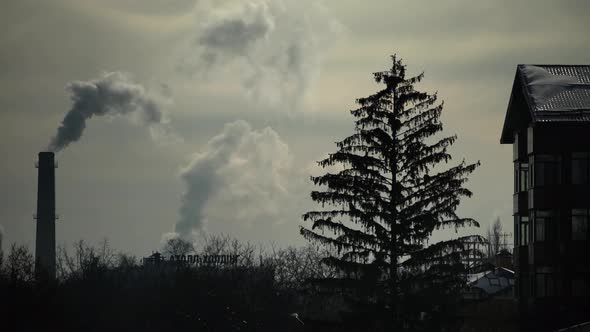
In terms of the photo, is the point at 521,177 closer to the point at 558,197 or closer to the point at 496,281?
the point at 558,197

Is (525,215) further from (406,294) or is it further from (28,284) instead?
(28,284)

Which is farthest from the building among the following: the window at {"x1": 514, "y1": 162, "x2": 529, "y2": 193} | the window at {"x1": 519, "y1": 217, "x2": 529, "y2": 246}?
the window at {"x1": 514, "y1": 162, "x2": 529, "y2": 193}

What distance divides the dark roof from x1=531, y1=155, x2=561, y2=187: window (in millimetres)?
2084

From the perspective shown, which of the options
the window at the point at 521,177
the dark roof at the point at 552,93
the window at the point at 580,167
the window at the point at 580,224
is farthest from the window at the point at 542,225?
the dark roof at the point at 552,93

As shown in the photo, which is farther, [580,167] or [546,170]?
[546,170]

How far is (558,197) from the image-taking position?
183ft

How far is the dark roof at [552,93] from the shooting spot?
55719 millimetres

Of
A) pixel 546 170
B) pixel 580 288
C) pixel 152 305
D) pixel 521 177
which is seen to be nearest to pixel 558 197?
pixel 546 170

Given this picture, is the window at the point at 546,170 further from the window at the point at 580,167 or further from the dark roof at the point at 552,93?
the dark roof at the point at 552,93

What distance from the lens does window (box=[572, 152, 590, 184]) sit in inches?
2179

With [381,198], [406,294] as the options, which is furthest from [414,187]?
[406,294]

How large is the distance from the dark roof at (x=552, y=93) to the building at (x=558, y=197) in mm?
52

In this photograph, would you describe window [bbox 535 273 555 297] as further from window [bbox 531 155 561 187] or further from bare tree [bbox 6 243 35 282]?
bare tree [bbox 6 243 35 282]

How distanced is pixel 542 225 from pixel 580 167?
366 cm
